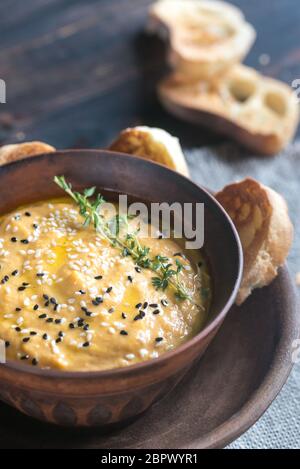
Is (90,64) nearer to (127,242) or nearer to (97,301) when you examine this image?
(127,242)

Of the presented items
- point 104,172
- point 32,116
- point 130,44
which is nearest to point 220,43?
point 130,44

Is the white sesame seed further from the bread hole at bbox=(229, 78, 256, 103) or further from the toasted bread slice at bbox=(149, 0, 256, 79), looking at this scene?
the bread hole at bbox=(229, 78, 256, 103)

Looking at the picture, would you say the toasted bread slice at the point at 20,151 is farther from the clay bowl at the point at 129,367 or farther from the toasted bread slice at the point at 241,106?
the toasted bread slice at the point at 241,106

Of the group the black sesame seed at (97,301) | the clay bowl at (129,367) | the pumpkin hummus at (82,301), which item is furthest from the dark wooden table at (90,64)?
the black sesame seed at (97,301)

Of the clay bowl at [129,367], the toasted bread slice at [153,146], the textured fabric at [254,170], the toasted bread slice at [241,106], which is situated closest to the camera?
the clay bowl at [129,367]

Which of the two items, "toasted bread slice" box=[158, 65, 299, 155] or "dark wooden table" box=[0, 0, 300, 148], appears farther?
"dark wooden table" box=[0, 0, 300, 148]

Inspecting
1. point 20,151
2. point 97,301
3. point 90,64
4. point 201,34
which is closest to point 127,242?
point 97,301

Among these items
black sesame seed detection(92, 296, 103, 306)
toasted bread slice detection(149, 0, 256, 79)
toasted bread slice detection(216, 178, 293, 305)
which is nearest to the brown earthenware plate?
toasted bread slice detection(216, 178, 293, 305)
